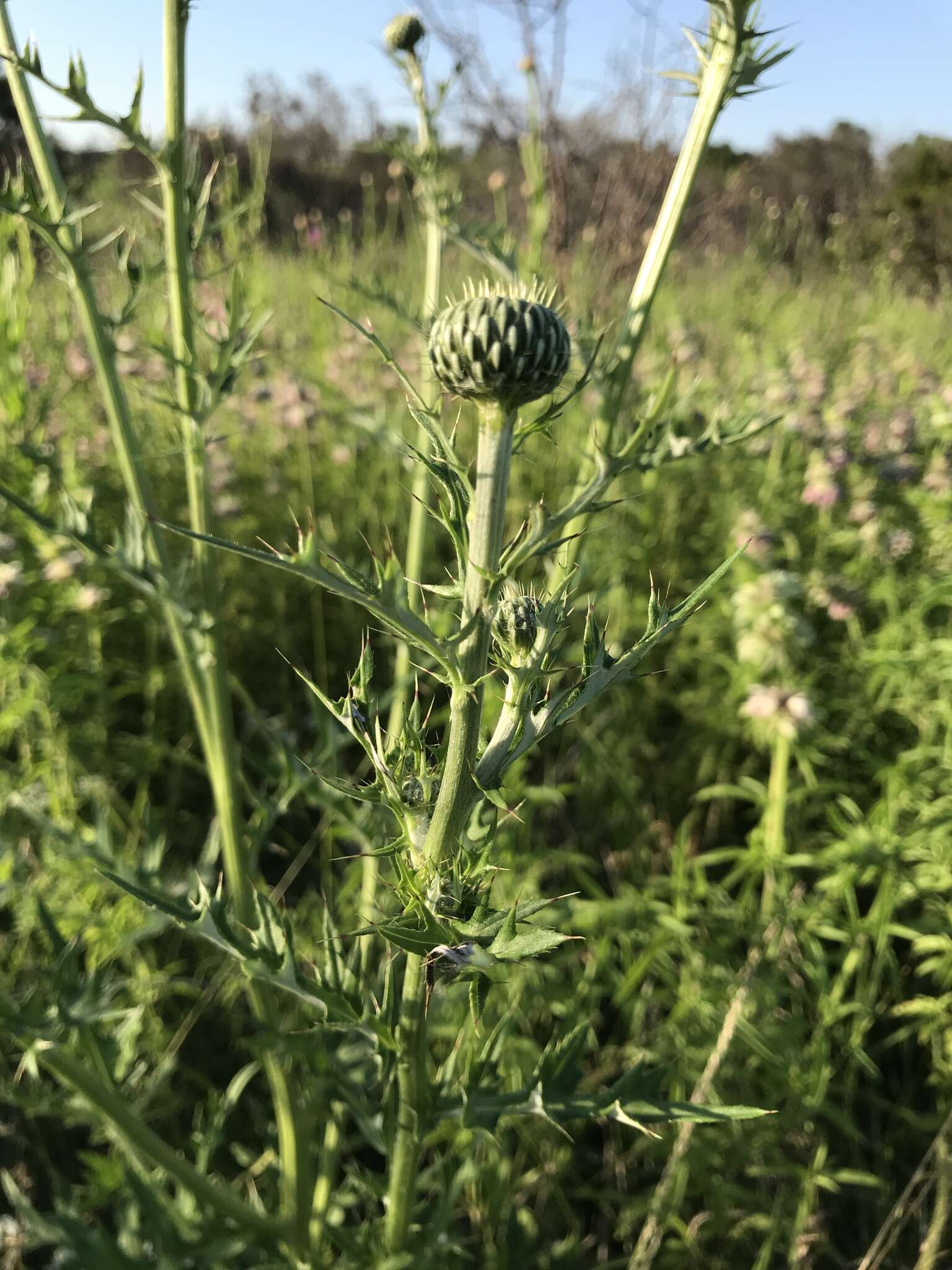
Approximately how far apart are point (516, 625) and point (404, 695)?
2.90 feet

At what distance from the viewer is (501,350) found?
72 cm

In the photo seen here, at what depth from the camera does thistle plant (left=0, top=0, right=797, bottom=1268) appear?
2.47 feet

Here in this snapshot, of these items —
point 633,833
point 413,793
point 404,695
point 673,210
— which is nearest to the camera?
point 413,793

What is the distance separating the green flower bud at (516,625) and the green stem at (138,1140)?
971mm

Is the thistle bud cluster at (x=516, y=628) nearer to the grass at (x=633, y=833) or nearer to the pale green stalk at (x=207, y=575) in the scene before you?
the grass at (x=633, y=833)

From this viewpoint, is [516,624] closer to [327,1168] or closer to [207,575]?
[207,575]

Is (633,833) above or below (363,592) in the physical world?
below

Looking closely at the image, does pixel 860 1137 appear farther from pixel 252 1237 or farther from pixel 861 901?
pixel 252 1237

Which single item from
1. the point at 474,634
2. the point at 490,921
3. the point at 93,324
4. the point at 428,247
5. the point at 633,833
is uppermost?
the point at 428,247

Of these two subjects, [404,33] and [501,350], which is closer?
[501,350]

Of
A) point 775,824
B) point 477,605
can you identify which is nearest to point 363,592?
point 477,605

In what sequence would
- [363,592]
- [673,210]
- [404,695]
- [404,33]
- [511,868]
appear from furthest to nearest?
1. [404,33]
2. [404,695]
3. [511,868]
4. [673,210]
5. [363,592]

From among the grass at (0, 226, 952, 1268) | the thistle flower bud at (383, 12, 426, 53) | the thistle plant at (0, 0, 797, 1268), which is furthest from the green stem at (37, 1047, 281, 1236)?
the thistle flower bud at (383, 12, 426, 53)

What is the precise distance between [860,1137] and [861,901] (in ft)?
3.01
